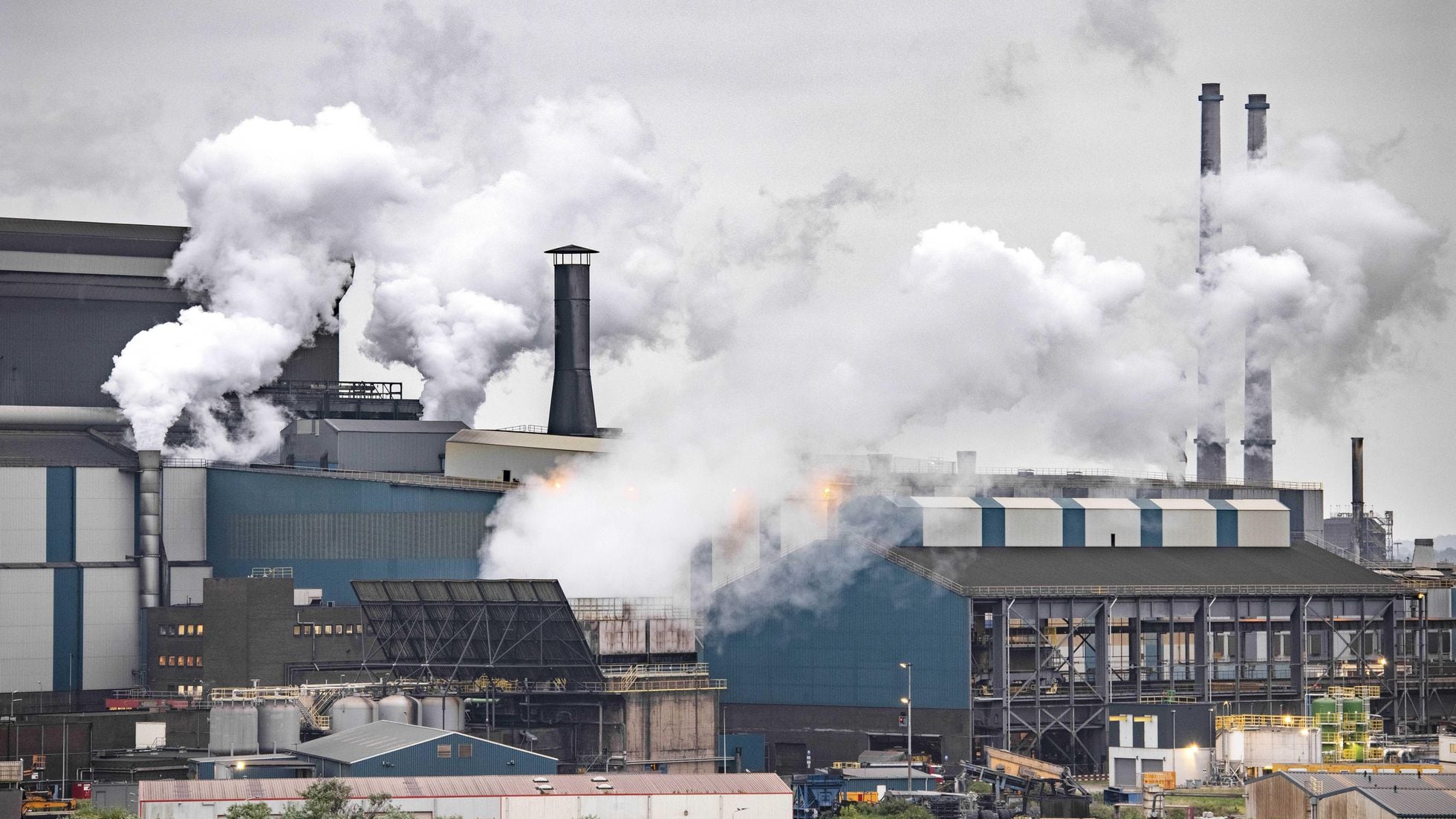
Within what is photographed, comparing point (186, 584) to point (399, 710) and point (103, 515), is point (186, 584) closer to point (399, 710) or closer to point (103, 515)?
point (103, 515)

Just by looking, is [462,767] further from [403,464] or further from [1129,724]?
[403,464]

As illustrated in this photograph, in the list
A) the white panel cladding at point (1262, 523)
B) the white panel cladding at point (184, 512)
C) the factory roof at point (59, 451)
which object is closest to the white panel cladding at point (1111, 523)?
the white panel cladding at point (1262, 523)

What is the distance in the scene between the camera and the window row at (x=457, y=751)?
94.2m

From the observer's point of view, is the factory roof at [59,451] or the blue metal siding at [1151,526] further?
the factory roof at [59,451]

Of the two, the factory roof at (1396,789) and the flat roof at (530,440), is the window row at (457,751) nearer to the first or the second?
the factory roof at (1396,789)

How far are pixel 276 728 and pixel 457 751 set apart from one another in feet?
43.3

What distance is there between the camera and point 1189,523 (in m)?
133

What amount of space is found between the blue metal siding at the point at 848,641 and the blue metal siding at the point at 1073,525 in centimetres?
1270

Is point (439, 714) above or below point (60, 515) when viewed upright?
below

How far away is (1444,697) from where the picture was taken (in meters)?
134

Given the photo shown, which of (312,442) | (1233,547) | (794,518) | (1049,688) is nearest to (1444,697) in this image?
(1233,547)

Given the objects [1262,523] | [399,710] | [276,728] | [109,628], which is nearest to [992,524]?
[1262,523]

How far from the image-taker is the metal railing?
138m

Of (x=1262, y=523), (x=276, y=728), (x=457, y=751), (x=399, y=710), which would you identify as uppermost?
(x=1262, y=523)
